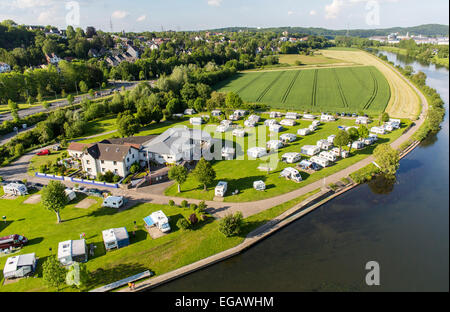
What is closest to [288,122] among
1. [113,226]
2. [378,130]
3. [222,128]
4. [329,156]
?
[222,128]

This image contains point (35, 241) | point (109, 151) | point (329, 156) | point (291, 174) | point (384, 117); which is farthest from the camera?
point (384, 117)

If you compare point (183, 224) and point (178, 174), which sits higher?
point (178, 174)

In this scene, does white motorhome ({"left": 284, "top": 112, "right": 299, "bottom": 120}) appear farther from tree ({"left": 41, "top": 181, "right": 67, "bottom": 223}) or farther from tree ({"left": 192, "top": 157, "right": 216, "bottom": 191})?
tree ({"left": 41, "top": 181, "right": 67, "bottom": 223})

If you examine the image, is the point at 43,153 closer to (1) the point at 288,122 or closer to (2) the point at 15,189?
(2) the point at 15,189

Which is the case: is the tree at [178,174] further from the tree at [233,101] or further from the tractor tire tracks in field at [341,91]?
the tractor tire tracks in field at [341,91]

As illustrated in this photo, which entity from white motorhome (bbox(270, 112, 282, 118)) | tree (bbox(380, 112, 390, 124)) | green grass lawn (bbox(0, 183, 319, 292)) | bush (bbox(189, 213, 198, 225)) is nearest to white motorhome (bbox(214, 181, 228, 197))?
green grass lawn (bbox(0, 183, 319, 292))

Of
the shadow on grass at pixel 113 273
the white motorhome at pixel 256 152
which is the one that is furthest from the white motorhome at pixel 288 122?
the shadow on grass at pixel 113 273
